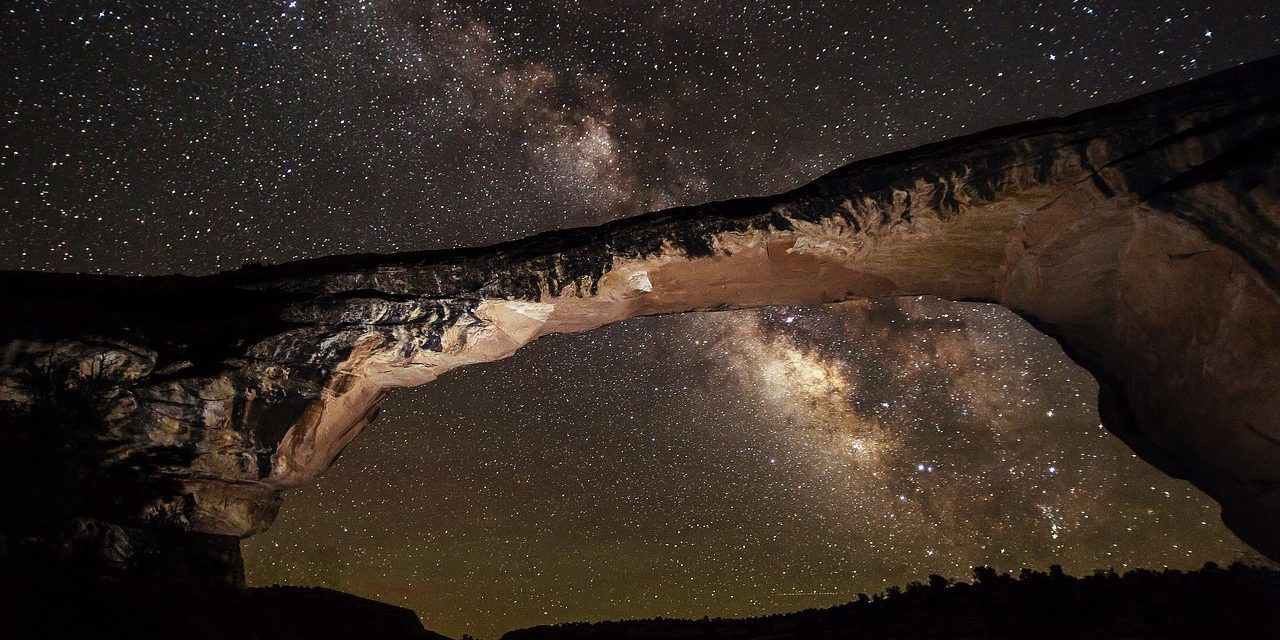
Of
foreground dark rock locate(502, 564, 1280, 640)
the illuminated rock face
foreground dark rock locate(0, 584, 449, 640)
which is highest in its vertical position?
the illuminated rock face

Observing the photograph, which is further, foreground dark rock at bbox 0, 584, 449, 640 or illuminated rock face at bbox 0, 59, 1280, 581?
illuminated rock face at bbox 0, 59, 1280, 581

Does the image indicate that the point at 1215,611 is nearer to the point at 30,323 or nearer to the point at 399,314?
the point at 399,314

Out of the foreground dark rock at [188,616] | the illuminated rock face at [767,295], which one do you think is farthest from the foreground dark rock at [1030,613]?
the illuminated rock face at [767,295]

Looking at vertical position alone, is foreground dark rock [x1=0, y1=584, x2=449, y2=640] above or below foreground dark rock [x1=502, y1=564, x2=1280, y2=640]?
above

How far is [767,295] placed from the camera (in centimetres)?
648

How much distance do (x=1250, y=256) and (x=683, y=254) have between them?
4730mm

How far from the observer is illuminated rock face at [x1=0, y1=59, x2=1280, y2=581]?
4.88m

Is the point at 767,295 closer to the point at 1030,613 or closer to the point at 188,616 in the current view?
the point at 1030,613

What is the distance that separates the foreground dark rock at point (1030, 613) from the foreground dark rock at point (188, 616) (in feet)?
4.37

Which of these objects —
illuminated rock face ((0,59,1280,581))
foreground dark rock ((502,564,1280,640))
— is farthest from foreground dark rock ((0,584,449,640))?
foreground dark rock ((502,564,1280,640))

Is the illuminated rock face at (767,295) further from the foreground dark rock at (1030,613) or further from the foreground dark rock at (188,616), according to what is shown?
the foreground dark rock at (1030,613)

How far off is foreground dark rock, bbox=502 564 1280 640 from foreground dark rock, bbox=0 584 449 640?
52.4 inches

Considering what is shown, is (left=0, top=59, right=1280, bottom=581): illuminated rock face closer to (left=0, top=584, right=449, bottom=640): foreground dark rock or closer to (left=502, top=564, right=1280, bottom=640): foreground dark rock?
(left=0, top=584, right=449, bottom=640): foreground dark rock

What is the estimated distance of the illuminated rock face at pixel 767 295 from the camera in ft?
16.0
